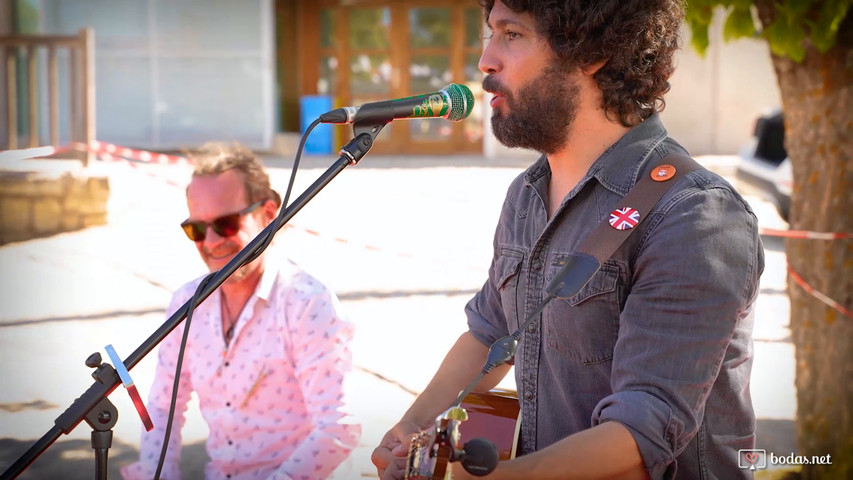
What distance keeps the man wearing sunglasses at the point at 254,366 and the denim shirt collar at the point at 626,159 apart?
1.17 metres

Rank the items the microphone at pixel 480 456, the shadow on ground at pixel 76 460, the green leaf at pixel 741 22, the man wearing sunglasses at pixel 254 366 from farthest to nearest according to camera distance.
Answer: the shadow on ground at pixel 76 460 → the green leaf at pixel 741 22 → the man wearing sunglasses at pixel 254 366 → the microphone at pixel 480 456

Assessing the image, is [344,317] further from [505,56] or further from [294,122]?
[294,122]

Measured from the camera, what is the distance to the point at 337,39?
19.7 m

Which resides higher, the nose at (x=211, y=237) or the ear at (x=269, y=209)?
the ear at (x=269, y=209)

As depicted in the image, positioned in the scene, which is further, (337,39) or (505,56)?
(337,39)

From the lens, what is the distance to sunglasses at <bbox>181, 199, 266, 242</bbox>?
3234mm

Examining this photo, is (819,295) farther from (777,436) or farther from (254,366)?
(254,366)

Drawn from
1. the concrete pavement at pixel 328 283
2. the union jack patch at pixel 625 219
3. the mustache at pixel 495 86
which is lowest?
the concrete pavement at pixel 328 283

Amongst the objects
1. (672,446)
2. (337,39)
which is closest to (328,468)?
(672,446)

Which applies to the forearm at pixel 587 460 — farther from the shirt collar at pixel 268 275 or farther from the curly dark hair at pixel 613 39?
the shirt collar at pixel 268 275

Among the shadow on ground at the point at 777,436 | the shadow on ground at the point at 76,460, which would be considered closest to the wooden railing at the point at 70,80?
the shadow on ground at the point at 76,460

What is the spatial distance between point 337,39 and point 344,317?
56.4 feet

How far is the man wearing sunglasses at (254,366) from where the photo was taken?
302cm

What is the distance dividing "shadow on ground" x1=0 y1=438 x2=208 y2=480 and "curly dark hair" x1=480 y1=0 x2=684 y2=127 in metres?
2.74
